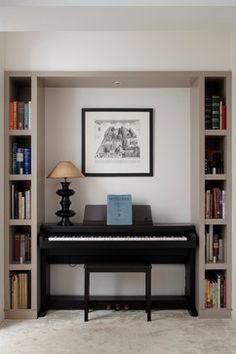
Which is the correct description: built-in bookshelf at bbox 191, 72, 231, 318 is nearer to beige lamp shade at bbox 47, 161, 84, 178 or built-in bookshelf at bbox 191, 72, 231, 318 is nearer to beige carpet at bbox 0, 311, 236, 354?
beige carpet at bbox 0, 311, 236, 354

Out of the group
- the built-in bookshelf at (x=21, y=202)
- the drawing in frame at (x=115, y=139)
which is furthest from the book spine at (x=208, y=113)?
the built-in bookshelf at (x=21, y=202)

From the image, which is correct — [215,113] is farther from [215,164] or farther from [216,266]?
[216,266]

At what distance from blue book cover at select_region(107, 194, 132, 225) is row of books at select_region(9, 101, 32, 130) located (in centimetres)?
109

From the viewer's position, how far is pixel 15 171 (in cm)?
408

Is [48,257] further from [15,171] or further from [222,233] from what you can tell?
[222,233]

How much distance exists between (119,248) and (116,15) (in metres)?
2.23

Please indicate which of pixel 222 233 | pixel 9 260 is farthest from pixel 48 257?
pixel 222 233

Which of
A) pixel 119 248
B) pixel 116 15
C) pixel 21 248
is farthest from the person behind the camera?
pixel 21 248

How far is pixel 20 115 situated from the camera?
13.4 ft

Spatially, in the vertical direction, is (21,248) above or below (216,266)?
above

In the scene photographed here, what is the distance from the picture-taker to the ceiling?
7.69ft

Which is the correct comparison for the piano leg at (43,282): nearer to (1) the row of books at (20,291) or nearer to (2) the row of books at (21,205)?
(1) the row of books at (20,291)

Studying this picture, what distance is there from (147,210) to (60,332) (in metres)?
1.44

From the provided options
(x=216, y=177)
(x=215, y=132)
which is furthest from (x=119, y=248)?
(x=215, y=132)
